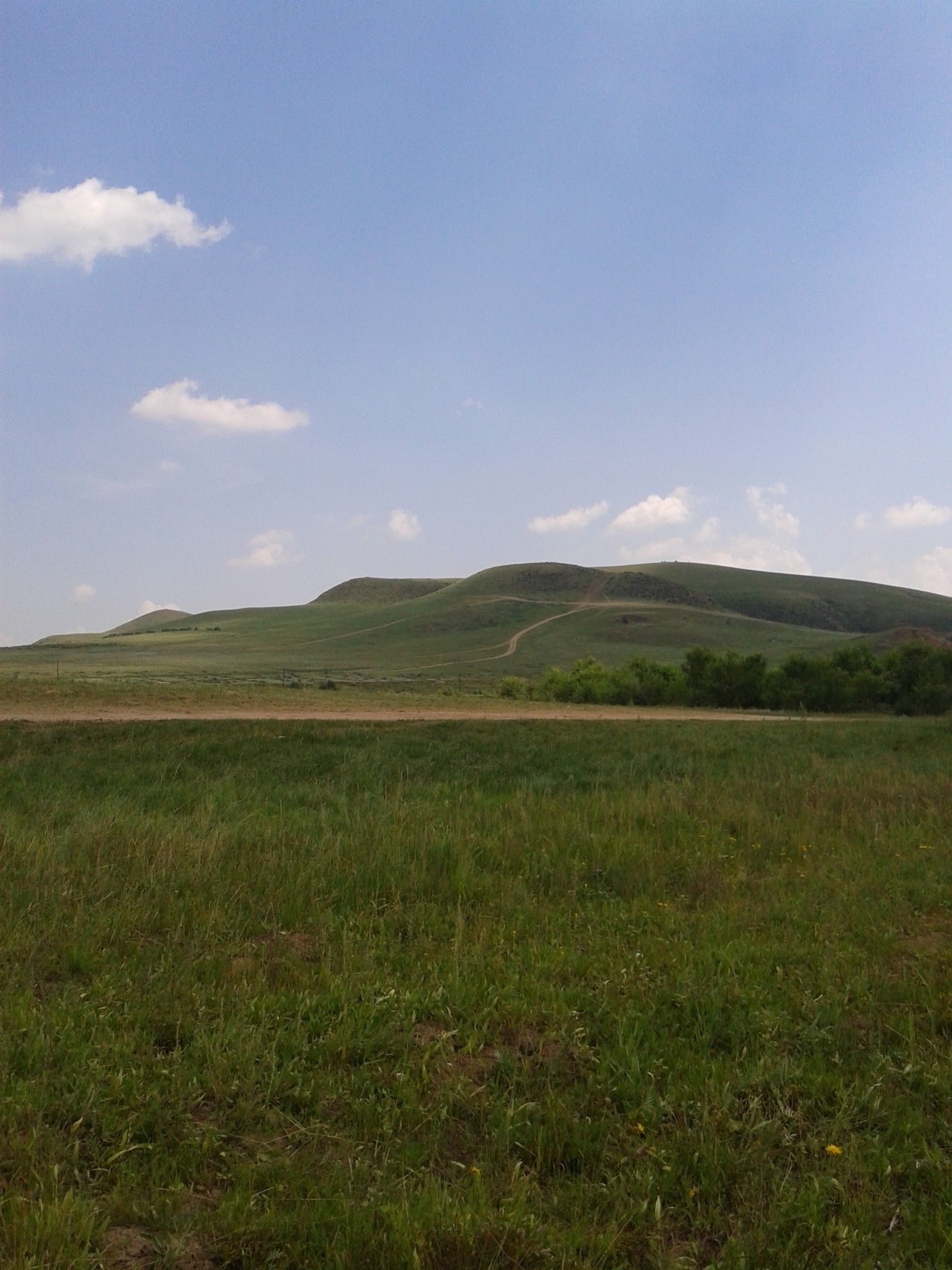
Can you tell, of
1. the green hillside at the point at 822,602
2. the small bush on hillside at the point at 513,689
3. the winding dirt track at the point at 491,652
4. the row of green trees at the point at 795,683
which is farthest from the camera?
the green hillside at the point at 822,602

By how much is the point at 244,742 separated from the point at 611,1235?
628 inches

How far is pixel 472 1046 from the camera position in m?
4.25

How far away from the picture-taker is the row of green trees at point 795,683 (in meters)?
40.9

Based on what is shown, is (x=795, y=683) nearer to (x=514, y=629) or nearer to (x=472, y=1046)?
(x=472, y=1046)

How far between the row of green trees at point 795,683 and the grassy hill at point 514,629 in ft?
61.3

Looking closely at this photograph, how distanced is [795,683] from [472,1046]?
4071 cm

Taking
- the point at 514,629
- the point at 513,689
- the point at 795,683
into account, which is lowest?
the point at 513,689

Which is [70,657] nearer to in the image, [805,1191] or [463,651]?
[463,651]

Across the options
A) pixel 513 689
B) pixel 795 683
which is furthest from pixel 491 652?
pixel 795 683

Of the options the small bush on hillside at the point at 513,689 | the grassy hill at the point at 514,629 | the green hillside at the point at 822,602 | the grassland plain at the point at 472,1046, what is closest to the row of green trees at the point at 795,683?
the small bush on hillside at the point at 513,689

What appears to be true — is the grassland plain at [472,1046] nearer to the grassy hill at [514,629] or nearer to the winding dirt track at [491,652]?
the grassy hill at [514,629]

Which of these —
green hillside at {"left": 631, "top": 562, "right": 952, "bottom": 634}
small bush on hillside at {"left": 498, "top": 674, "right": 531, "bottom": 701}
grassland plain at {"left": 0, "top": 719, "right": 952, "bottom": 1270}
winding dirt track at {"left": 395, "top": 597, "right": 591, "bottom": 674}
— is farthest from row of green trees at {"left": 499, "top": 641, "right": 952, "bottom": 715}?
green hillside at {"left": 631, "top": 562, "right": 952, "bottom": 634}

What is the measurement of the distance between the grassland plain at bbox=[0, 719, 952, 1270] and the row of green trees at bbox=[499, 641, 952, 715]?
3445 centimetres

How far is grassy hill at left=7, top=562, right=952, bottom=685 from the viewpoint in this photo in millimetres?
85812
